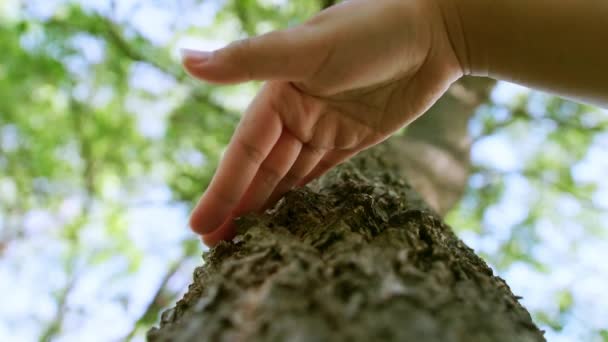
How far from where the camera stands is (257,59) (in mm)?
1038

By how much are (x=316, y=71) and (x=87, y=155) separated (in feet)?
13.0

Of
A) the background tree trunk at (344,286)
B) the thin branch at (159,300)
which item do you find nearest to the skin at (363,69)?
the background tree trunk at (344,286)

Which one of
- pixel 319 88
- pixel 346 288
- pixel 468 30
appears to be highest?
pixel 319 88

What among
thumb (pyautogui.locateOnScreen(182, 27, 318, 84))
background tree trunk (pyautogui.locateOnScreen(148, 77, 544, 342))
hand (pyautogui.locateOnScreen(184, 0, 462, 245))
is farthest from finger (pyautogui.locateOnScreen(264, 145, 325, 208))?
thumb (pyautogui.locateOnScreen(182, 27, 318, 84))

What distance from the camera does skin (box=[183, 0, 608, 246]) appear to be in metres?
1.08

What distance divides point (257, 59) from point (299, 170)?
0.61m

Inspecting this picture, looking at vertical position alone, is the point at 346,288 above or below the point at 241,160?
below

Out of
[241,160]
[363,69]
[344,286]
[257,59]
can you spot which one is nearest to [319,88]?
[363,69]

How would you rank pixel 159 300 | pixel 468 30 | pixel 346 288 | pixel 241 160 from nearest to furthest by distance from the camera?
pixel 346 288 < pixel 468 30 < pixel 241 160 < pixel 159 300

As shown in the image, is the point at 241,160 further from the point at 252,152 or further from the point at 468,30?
the point at 468,30

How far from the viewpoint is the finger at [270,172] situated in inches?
58.5

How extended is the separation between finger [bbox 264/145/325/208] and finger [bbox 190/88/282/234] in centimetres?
15

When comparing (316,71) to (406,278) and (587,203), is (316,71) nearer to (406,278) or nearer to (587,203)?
(406,278)

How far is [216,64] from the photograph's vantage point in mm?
1055
